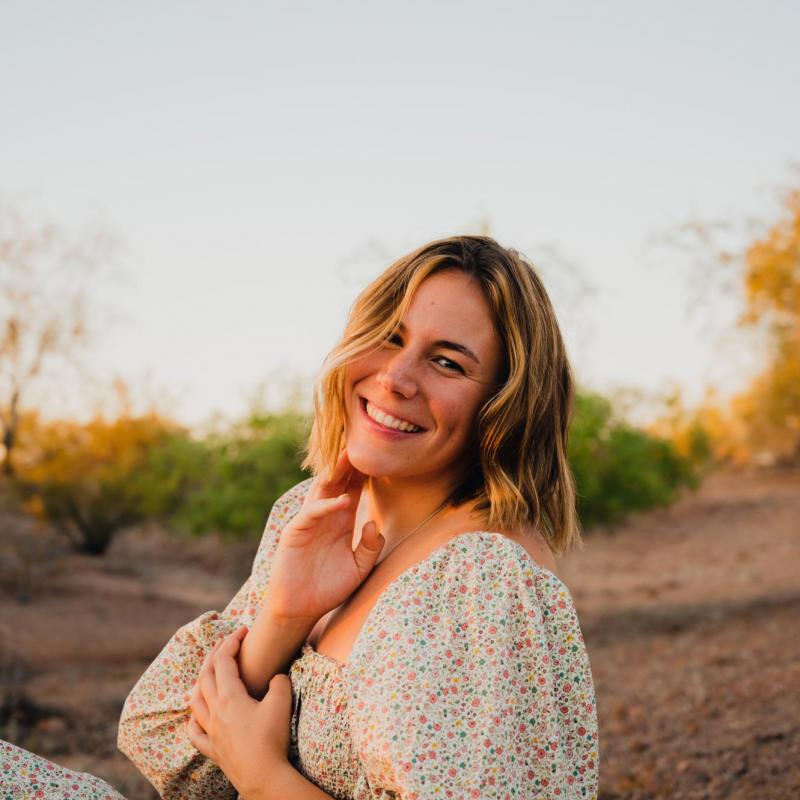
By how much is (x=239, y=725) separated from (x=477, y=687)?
0.59 metres

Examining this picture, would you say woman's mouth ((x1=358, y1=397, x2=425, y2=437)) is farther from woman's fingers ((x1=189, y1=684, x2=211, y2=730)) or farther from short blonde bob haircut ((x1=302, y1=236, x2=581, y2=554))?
woman's fingers ((x1=189, y1=684, x2=211, y2=730))

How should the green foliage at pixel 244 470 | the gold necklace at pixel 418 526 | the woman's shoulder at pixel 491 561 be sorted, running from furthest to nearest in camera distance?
the green foliage at pixel 244 470
the gold necklace at pixel 418 526
the woman's shoulder at pixel 491 561

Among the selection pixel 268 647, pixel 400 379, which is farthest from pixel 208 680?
pixel 400 379

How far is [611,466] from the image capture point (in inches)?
403

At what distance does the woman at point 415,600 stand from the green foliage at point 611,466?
7.12 meters

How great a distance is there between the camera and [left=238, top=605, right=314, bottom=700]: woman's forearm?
6.64 ft

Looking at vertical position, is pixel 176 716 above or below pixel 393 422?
below

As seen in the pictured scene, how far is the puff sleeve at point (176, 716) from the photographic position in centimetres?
215

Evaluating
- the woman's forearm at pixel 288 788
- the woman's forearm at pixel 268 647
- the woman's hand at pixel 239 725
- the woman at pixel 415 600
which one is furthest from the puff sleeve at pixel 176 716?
the woman's forearm at pixel 288 788

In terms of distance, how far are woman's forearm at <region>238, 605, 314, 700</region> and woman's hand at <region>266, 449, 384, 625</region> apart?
0.08 ft

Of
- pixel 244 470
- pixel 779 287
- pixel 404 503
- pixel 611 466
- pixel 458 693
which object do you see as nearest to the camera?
pixel 458 693

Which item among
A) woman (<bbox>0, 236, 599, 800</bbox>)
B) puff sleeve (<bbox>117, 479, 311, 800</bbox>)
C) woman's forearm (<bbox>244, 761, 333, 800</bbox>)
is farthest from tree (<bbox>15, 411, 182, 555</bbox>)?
woman's forearm (<bbox>244, 761, 333, 800</bbox>)

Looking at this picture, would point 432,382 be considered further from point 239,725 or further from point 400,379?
point 239,725

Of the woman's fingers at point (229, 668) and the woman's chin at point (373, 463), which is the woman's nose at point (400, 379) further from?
the woman's fingers at point (229, 668)
